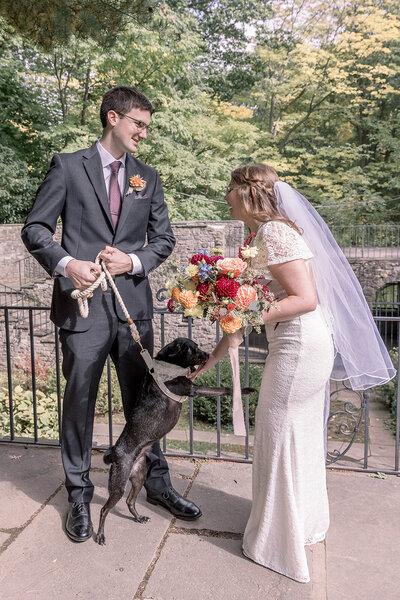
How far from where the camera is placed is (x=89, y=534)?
8.85ft

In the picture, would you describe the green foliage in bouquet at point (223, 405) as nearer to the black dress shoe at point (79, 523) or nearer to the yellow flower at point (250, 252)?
the black dress shoe at point (79, 523)

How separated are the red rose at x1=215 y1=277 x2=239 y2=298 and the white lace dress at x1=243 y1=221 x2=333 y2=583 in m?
0.22

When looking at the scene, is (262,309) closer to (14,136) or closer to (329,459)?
(329,459)

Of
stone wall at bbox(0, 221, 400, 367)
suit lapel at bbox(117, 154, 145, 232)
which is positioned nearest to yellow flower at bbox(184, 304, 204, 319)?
suit lapel at bbox(117, 154, 145, 232)

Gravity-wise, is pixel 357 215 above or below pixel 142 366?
above

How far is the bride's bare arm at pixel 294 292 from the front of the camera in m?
2.30

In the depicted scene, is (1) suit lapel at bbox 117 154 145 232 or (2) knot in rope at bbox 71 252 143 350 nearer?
(2) knot in rope at bbox 71 252 143 350

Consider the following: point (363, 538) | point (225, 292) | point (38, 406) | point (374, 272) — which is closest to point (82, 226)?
point (225, 292)

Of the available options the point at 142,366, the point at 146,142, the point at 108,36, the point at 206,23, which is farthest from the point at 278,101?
the point at 142,366

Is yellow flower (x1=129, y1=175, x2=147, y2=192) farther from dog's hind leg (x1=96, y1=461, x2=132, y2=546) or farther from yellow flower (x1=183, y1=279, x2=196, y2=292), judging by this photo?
dog's hind leg (x1=96, y1=461, x2=132, y2=546)

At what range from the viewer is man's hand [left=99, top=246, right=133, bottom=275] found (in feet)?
8.00

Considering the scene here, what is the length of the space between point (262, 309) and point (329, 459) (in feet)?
6.93

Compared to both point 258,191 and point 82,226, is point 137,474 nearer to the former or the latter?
point 82,226

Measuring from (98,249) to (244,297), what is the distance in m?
0.90
